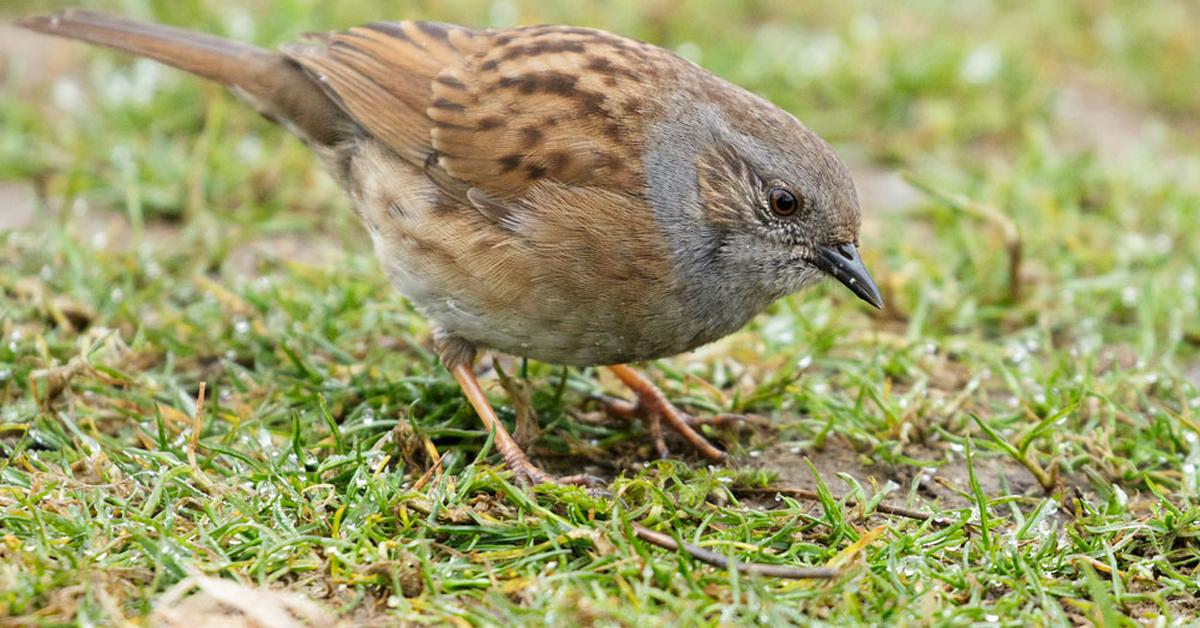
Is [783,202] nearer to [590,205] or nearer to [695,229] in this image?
[695,229]

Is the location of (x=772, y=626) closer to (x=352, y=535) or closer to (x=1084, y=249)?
(x=352, y=535)

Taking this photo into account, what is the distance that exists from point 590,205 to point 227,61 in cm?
197

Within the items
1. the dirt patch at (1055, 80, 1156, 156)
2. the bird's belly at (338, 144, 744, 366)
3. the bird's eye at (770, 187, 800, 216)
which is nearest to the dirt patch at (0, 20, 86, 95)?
the bird's belly at (338, 144, 744, 366)

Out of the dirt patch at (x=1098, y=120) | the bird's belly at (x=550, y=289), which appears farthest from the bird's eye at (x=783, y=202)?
the dirt patch at (x=1098, y=120)

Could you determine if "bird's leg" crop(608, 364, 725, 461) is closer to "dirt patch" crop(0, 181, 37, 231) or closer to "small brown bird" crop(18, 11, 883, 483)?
"small brown bird" crop(18, 11, 883, 483)

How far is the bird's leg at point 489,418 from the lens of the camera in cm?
462

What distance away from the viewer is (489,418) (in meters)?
4.86

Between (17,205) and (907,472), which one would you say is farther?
(17,205)

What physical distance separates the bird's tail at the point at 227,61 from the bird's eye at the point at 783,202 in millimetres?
1907

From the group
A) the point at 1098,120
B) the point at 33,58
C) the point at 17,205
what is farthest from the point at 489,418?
the point at 1098,120

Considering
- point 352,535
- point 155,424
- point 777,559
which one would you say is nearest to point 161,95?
point 155,424

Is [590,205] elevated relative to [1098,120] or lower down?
elevated

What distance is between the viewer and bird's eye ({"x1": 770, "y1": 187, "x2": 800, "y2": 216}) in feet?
15.6

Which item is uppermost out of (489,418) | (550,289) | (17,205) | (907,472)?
(550,289)
